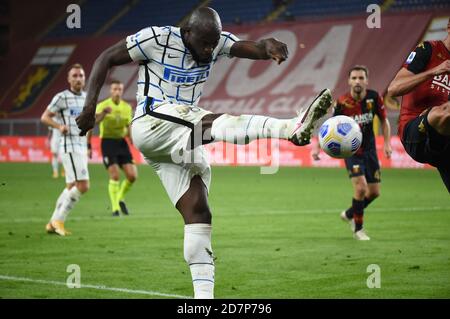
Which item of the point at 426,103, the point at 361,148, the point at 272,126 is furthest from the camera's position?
the point at 361,148

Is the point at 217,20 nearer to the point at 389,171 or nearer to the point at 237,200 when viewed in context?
the point at 237,200

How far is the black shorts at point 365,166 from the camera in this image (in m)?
11.0

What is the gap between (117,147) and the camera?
574 inches

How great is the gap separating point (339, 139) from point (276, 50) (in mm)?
746

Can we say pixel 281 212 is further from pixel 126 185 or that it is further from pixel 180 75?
pixel 180 75

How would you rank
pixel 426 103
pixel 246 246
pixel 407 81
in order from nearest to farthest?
pixel 407 81
pixel 426 103
pixel 246 246

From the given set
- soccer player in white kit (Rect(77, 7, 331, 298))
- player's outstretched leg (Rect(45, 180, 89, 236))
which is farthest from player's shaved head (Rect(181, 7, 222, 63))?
player's outstretched leg (Rect(45, 180, 89, 236))

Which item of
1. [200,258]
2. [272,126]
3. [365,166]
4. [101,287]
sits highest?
[365,166]

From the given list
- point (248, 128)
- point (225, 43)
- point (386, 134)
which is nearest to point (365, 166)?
point (386, 134)

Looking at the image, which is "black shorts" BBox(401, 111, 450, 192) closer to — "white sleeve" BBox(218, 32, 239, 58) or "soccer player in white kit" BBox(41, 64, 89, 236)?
"white sleeve" BBox(218, 32, 239, 58)
